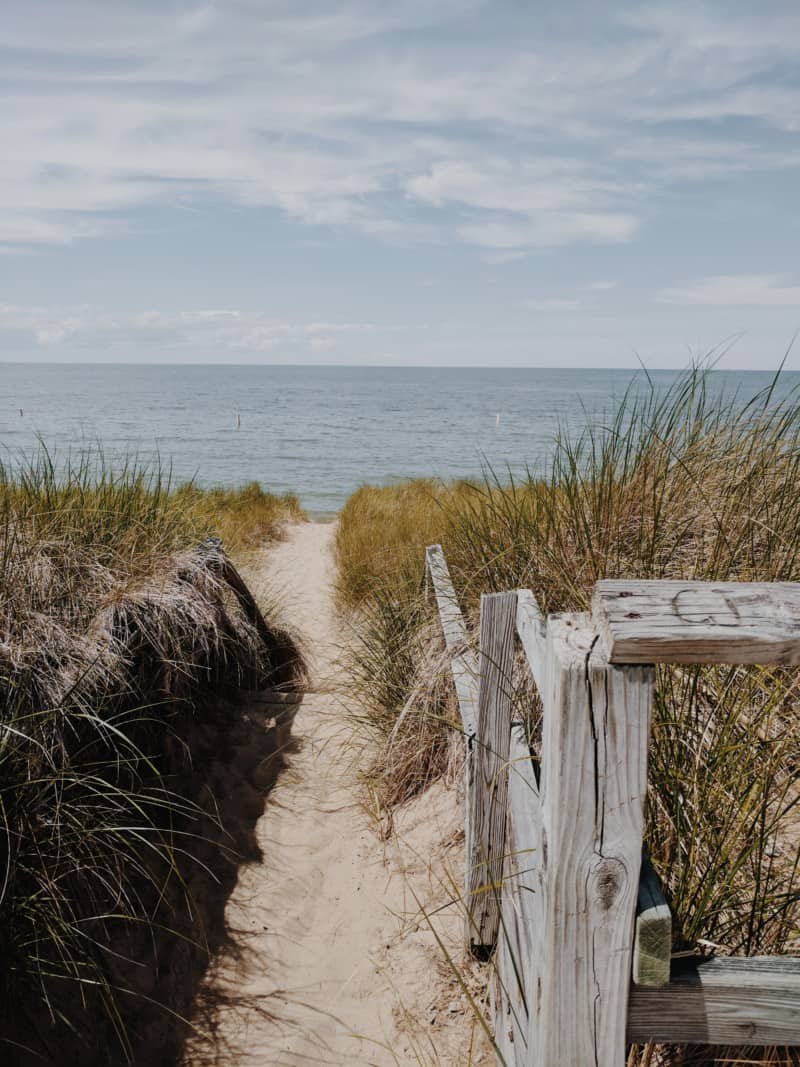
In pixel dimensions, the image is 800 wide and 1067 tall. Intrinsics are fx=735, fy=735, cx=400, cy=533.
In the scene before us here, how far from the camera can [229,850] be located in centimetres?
370

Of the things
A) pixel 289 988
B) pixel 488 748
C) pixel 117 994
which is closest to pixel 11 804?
pixel 117 994

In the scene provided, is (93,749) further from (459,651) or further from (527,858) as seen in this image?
(527,858)

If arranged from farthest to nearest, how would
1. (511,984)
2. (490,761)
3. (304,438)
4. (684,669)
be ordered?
(304,438)
(490,761)
(684,669)
(511,984)

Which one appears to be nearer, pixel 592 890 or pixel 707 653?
pixel 707 653

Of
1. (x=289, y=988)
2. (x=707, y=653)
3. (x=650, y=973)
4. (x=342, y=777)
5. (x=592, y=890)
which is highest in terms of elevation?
(x=707, y=653)

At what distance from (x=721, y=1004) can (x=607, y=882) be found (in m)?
0.34

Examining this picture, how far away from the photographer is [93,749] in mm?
3152

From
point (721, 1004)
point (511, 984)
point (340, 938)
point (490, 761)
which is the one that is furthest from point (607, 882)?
point (340, 938)

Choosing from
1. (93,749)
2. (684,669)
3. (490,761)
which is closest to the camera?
(684,669)

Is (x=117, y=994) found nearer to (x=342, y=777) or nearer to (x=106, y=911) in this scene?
(x=106, y=911)

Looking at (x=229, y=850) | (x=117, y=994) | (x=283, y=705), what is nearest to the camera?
(x=117, y=994)

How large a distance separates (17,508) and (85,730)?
164 cm

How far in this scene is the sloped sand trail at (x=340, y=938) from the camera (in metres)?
2.64

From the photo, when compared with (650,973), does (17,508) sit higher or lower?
higher
